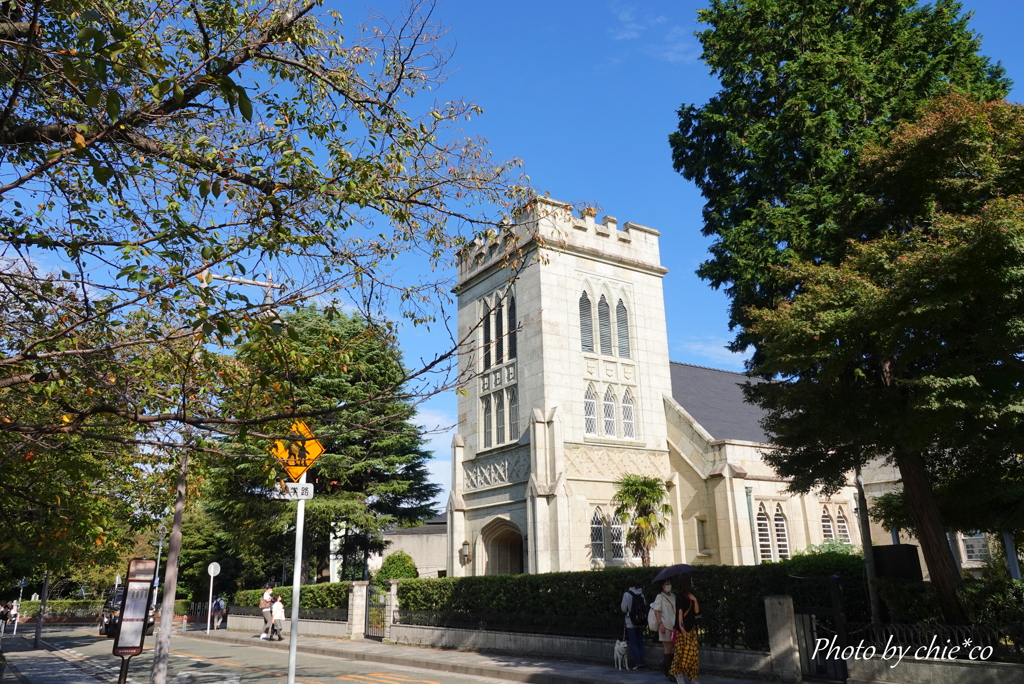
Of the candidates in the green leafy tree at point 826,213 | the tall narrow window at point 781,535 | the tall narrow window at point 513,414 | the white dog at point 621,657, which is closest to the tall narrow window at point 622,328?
the tall narrow window at point 513,414

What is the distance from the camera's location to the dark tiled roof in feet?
105

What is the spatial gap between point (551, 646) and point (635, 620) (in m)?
3.37

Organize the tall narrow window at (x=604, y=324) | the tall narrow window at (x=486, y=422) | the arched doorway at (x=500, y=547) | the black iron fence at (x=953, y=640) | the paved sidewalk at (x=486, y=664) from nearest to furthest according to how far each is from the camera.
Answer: the black iron fence at (x=953, y=640), the paved sidewalk at (x=486, y=664), the arched doorway at (x=500, y=547), the tall narrow window at (x=486, y=422), the tall narrow window at (x=604, y=324)

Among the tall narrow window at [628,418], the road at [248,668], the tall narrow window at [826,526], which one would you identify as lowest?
the road at [248,668]

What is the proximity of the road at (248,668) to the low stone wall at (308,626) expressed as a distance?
9.48 feet

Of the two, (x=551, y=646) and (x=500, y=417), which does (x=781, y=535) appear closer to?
(x=500, y=417)

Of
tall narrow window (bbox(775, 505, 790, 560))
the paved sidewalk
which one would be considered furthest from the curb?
tall narrow window (bbox(775, 505, 790, 560))

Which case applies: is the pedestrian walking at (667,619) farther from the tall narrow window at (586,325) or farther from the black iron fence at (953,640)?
the tall narrow window at (586,325)

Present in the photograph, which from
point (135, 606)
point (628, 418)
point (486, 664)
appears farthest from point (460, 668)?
point (628, 418)

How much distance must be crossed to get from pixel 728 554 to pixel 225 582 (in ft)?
118

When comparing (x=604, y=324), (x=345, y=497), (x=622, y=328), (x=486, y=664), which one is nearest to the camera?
(x=486, y=664)

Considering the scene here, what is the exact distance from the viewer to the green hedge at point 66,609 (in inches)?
2159

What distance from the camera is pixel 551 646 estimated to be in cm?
1738

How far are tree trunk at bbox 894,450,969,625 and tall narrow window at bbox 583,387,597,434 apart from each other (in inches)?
609
